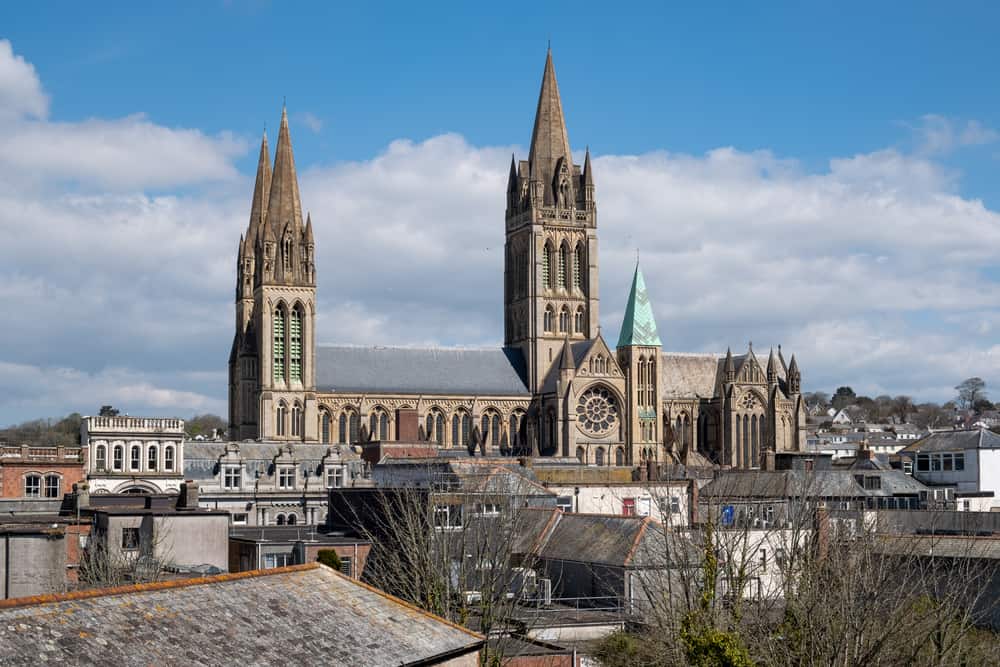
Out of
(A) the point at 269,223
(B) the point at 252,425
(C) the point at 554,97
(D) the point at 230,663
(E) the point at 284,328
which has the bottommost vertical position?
(D) the point at 230,663

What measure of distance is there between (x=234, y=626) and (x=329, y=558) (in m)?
24.7

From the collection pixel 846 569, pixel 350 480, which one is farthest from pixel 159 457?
pixel 846 569

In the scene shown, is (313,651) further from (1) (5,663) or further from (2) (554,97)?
(2) (554,97)

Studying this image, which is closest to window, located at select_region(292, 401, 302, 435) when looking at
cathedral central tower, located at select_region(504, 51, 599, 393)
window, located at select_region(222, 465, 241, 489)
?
cathedral central tower, located at select_region(504, 51, 599, 393)

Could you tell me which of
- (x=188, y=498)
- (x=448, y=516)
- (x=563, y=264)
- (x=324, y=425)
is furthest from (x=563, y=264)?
(x=448, y=516)

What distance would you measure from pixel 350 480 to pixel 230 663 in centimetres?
6781

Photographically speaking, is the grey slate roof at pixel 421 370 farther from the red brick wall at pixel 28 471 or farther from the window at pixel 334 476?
the red brick wall at pixel 28 471

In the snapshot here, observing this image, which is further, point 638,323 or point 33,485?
point 638,323

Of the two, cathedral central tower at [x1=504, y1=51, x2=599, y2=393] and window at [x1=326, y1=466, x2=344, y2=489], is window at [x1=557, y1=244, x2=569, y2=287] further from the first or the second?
window at [x1=326, y1=466, x2=344, y2=489]

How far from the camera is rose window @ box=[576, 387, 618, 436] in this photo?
121 meters

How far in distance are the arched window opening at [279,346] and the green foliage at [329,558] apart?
220ft

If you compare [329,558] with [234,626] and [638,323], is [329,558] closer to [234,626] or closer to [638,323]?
[234,626]

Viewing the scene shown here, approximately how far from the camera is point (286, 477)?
90.3 m

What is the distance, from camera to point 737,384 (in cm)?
12862
